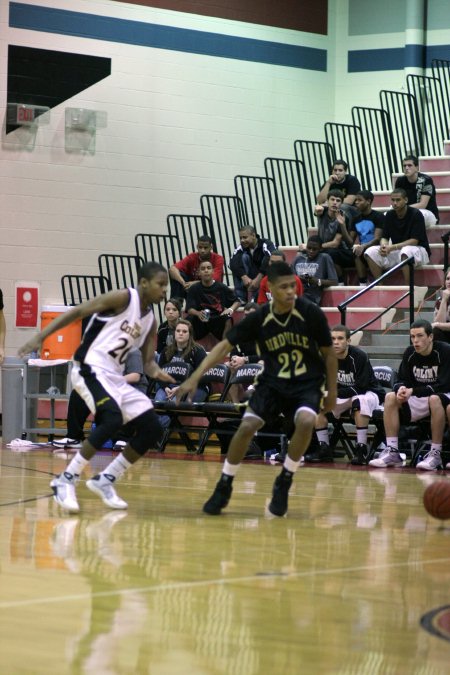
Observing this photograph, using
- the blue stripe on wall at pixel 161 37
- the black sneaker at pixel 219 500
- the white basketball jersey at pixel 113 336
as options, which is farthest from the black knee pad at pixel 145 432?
the blue stripe on wall at pixel 161 37

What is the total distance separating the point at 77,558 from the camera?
611 centimetres

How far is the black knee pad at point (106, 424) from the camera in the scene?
8.04 metres

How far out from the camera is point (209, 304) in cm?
1658

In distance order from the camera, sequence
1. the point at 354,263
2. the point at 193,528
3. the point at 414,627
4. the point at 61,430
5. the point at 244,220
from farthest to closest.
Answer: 1. the point at 244,220
2. the point at 354,263
3. the point at 61,430
4. the point at 193,528
5. the point at 414,627

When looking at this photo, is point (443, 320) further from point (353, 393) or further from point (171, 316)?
point (171, 316)

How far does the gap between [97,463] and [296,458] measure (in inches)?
185

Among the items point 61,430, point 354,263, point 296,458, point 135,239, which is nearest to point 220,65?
point 135,239

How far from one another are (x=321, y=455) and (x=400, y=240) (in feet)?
14.4

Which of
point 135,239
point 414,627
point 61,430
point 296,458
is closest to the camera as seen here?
point 414,627

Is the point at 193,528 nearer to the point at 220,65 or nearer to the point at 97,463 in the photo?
the point at 97,463

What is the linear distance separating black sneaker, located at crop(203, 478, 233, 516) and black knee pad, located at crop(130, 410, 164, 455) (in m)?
0.55

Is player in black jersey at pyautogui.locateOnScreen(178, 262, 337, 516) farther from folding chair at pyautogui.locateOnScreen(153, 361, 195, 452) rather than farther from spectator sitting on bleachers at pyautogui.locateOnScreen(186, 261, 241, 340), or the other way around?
spectator sitting on bleachers at pyautogui.locateOnScreen(186, 261, 241, 340)

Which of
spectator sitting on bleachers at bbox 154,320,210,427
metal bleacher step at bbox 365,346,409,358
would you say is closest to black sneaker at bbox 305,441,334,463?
spectator sitting on bleachers at bbox 154,320,210,427

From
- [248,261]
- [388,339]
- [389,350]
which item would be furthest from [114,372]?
[248,261]
